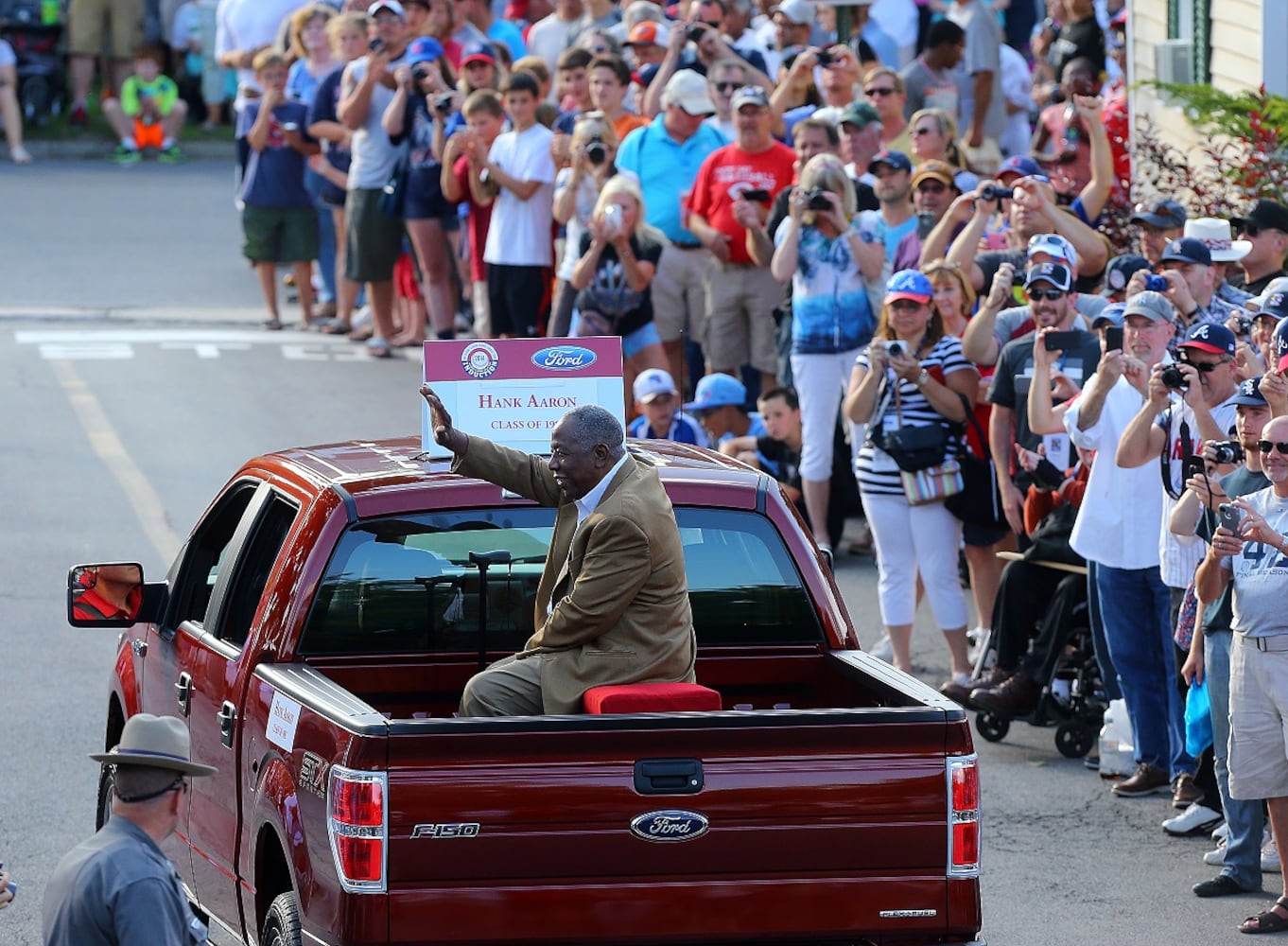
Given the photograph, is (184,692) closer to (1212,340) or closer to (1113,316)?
(1212,340)

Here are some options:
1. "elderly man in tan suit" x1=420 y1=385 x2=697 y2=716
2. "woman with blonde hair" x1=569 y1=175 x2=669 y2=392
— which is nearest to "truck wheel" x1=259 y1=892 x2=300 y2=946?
"elderly man in tan suit" x1=420 y1=385 x2=697 y2=716

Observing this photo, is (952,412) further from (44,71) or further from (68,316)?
(44,71)

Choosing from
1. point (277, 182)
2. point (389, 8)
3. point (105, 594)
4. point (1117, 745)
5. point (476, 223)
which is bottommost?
point (1117, 745)

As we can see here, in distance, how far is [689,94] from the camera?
15938mm

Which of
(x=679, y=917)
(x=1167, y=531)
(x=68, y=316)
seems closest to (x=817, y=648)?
(x=679, y=917)

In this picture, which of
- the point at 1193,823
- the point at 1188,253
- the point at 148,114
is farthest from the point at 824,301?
the point at 148,114

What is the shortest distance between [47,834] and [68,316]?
13.1m

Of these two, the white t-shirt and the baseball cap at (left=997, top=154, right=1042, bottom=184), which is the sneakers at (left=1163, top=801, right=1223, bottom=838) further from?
the white t-shirt

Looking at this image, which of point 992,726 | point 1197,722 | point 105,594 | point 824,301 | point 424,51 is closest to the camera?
point 105,594

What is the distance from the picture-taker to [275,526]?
756 cm

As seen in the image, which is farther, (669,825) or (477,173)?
(477,173)

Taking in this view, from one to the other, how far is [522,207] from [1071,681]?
753 centimetres

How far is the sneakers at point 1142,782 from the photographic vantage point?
10.0 meters

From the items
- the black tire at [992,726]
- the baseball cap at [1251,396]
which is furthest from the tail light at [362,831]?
the black tire at [992,726]
